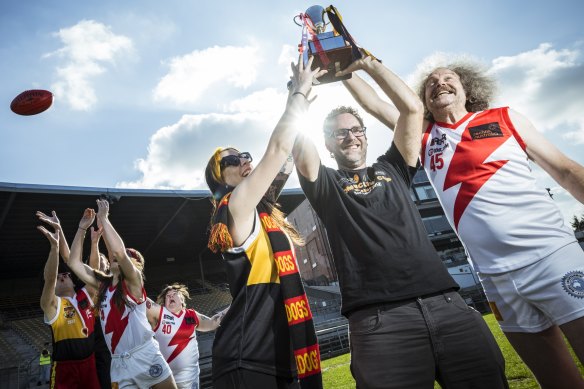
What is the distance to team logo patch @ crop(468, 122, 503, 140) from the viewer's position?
7.36ft

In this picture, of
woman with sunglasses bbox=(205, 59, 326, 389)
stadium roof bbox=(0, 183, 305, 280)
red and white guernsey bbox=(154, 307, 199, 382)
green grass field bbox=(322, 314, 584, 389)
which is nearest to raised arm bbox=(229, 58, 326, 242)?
woman with sunglasses bbox=(205, 59, 326, 389)

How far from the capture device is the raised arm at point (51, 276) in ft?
14.6

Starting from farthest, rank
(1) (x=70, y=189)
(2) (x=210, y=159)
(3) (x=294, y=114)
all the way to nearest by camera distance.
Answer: (1) (x=70, y=189)
(2) (x=210, y=159)
(3) (x=294, y=114)

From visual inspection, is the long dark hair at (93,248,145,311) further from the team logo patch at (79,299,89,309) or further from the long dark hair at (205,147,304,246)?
the long dark hair at (205,147,304,246)

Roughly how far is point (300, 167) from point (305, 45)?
717 mm

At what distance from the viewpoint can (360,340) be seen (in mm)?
1691

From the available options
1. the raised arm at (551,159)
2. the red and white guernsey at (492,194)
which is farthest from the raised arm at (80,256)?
the raised arm at (551,159)

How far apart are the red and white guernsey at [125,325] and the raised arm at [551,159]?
4118 mm

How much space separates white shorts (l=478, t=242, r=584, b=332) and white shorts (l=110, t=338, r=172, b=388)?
136 inches

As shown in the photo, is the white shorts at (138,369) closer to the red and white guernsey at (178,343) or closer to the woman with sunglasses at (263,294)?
the red and white guernsey at (178,343)

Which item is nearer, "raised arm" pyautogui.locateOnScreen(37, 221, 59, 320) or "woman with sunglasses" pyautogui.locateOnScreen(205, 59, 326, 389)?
"woman with sunglasses" pyautogui.locateOnScreen(205, 59, 326, 389)

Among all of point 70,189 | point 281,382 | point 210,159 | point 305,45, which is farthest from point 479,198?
point 70,189

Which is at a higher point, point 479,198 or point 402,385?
point 479,198

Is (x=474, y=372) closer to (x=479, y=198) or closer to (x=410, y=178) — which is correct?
(x=479, y=198)
